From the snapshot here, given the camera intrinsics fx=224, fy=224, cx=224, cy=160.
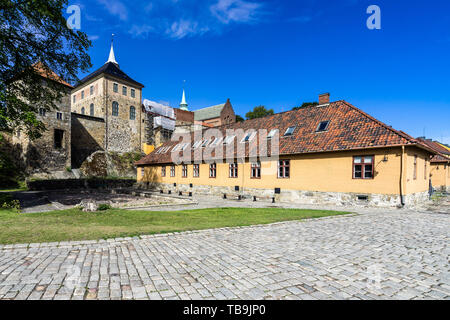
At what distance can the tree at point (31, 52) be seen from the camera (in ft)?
34.3

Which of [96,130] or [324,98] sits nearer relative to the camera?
[324,98]

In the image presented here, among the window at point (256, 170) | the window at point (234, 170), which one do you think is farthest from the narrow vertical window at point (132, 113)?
the window at point (256, 170)

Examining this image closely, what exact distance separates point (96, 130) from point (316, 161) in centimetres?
3934

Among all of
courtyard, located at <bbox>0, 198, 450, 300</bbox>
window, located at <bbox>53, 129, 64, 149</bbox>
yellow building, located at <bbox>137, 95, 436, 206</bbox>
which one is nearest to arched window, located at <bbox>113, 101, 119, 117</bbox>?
window, located at <bbox>53, 129, 64, 149</bbox>

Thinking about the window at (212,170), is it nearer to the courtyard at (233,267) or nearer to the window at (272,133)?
the window at (272,133)

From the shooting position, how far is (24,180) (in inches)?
1137

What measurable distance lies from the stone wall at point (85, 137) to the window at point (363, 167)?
40.4 metres

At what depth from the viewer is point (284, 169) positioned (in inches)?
674

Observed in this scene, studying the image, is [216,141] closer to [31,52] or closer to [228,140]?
[228,140]

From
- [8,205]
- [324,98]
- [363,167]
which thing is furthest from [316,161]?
[8,205]

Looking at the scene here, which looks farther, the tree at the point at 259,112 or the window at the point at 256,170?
the tree at the point at 259,112

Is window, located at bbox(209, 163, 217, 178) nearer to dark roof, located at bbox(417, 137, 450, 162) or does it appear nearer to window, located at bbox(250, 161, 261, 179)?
window, located at bbox(250, 161, 261, 179)

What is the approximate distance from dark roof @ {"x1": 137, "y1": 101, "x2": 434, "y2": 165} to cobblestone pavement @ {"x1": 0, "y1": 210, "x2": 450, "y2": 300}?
7.72 metres
